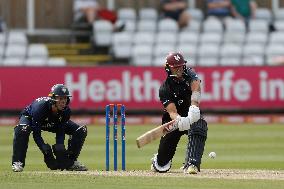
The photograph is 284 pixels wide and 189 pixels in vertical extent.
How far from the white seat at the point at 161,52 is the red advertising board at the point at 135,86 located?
77 cm

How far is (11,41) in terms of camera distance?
2400 cm

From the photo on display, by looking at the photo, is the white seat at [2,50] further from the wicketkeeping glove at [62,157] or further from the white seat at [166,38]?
the wicketkeeping glove at [62,157]

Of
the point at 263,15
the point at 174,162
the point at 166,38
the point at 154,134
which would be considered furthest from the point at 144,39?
the point at 154,134

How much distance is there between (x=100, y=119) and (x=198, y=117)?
10510 mm

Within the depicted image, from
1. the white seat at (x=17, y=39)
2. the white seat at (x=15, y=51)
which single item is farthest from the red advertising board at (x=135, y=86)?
the white seat at (x=17, y=39)

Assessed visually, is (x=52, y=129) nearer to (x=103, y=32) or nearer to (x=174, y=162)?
(x=174, y=162)

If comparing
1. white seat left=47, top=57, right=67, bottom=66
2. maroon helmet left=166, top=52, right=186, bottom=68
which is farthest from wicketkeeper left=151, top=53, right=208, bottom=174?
white seat left=47, top=57, right=67, bottom=66

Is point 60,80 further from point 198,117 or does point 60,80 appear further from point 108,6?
point 198,117

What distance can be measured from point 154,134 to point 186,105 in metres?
0.86

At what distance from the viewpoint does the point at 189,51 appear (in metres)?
23.9

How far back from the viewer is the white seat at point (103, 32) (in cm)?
2439

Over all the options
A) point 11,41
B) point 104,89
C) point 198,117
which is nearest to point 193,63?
point 104,89

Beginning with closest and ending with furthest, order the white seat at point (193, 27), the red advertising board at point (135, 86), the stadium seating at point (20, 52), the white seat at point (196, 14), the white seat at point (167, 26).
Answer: the red advertising board at point (135, 86) < the stadium seating at point (20, 52) < the white seat at point (167, 26) < the white seat at point (193, 27) < the white seat at point (196, 14)

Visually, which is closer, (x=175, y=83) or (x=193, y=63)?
(x=175, y=83)
